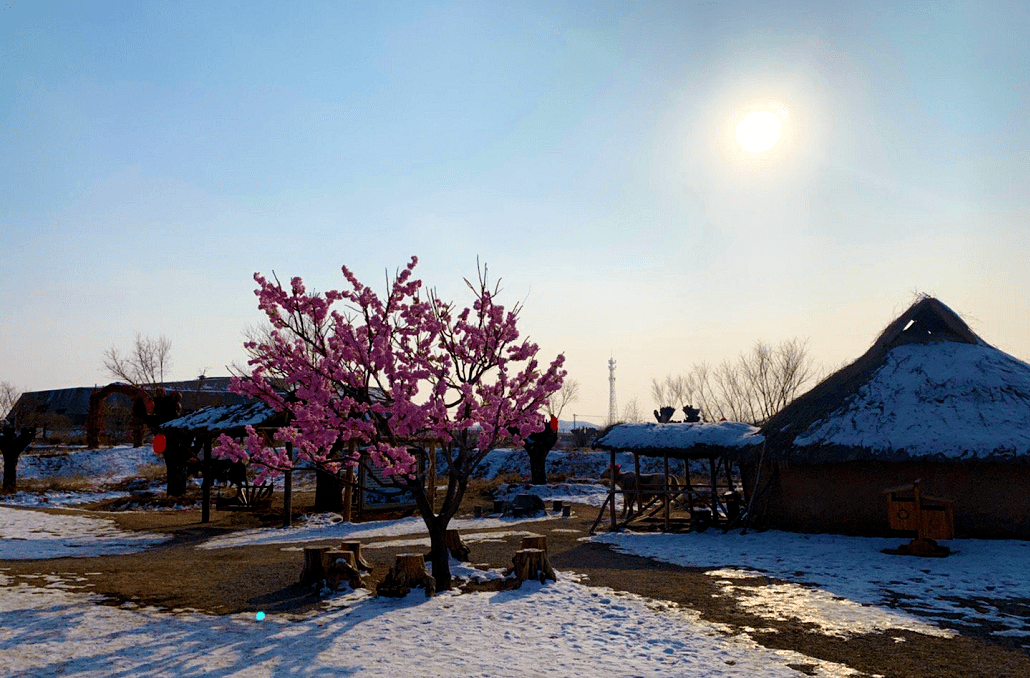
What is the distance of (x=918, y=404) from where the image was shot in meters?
18.1

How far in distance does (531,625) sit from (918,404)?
1346 centimetres

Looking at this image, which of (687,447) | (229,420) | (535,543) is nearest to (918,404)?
(687,447)

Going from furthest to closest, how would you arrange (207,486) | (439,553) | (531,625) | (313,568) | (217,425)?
(217,425)
(207,486)
(313,568)
(439,553)
(531,625)

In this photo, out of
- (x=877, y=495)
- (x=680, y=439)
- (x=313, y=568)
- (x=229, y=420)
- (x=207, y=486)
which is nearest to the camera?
(x=313, y=568)

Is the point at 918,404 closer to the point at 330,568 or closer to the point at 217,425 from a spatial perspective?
the point at 330,568

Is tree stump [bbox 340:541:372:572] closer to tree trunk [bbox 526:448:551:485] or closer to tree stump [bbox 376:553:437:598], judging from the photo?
tree stump [bbox 376:553:437:598]

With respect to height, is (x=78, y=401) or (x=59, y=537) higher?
(x=78, y=401)

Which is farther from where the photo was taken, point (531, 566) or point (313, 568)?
point (531, 566)

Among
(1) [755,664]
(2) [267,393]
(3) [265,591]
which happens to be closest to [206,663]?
(3) [265,591]

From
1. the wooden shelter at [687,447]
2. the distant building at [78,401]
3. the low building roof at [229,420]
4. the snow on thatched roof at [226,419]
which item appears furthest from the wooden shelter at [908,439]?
the distant building at [78,401]

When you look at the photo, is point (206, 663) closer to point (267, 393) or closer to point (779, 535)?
point (267, 393)

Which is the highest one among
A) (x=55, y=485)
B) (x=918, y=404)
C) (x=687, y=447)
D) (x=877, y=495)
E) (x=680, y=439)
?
(x=918, y=404)

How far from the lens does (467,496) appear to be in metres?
32.9

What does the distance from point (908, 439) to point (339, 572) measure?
1359cm
